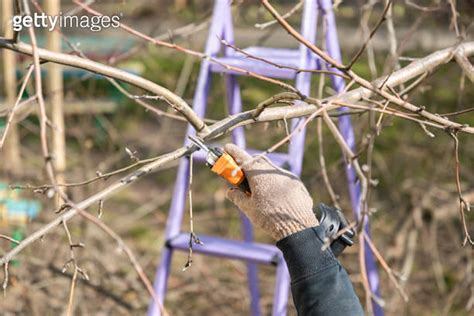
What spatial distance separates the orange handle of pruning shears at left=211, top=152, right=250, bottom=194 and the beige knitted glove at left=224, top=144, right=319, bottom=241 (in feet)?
0.07

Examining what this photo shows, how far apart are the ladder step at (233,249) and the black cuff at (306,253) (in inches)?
32.5

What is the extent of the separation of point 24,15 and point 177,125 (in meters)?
5.77

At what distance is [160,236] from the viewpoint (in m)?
5.61

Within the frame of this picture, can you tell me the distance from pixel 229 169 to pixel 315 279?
0.35m

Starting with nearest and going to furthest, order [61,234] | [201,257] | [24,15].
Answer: [24,15] < [61,234] < [201,257]

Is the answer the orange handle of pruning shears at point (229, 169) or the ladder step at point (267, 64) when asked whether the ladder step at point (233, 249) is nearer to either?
the ladder step at point (267, 64)

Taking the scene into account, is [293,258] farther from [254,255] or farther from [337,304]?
[254,255]

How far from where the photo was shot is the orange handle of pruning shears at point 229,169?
7.54 feet

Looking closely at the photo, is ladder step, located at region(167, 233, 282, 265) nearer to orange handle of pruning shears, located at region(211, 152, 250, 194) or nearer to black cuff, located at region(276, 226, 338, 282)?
orange handle of pruning shears, located at region(211, 152, 250, 194)

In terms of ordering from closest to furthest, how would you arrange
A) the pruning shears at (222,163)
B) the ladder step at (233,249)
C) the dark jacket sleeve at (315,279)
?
the dark jacket sleeve at (315,279)
the pruning shears at (222,163)
the ladder step at (233,249)

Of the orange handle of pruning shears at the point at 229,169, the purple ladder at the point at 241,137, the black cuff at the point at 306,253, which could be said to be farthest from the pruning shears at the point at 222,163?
the purple ladder at the point at 241,137

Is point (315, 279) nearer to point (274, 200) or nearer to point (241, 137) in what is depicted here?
point (274, 200)

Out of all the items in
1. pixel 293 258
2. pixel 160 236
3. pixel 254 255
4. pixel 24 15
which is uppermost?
pixel 24 15

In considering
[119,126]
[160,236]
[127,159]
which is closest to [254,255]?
[160,236]
